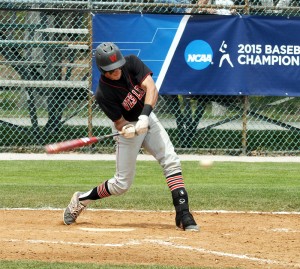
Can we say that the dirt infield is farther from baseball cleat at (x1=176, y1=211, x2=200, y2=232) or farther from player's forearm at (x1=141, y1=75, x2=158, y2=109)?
player's forearm at (x1=141, y1=75, x2=158, y2=109)

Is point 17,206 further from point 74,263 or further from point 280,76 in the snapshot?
point 280,76

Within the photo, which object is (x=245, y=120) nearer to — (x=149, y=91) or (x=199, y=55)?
(x=199, y=55)

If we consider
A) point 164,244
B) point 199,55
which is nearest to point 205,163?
point 199,55

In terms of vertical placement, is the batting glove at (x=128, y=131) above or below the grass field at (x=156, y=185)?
above

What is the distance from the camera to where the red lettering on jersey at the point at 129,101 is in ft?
28.0

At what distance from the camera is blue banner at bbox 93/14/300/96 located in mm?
15234

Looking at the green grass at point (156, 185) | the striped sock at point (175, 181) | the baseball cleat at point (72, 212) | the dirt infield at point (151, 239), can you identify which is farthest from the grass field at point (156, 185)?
the striped sock at point (175, 181)

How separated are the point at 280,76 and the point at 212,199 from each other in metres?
5.23

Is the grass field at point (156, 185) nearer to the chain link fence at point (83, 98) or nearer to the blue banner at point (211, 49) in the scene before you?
the chain link fence at point (83, 98)

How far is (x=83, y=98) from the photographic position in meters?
16.5

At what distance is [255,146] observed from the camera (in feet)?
53.2

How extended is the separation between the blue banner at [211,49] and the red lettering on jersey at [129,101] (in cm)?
670

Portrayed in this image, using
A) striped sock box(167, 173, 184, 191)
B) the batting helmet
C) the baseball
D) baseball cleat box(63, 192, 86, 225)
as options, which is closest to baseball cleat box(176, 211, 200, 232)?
striped sock box(167, 173, 184, 191)

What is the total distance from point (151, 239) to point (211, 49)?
783cm
